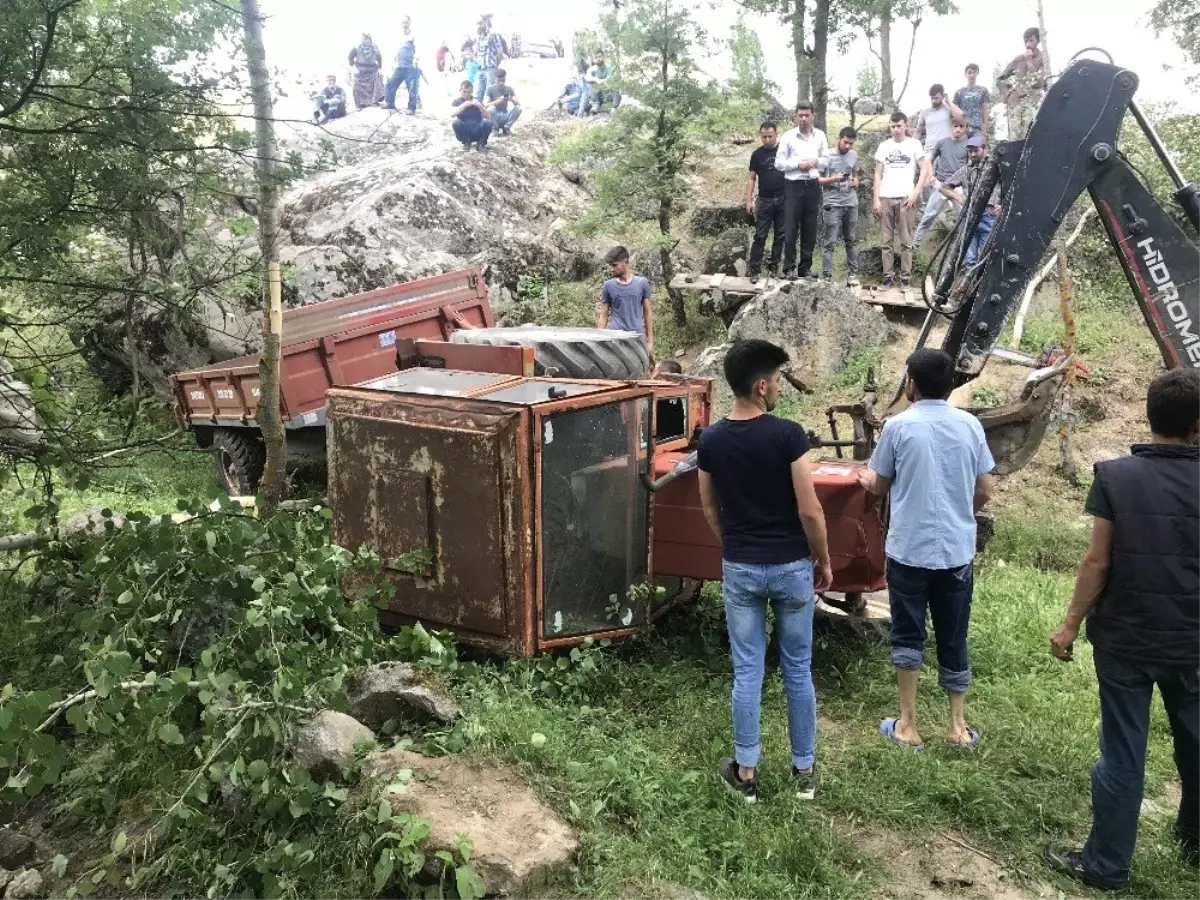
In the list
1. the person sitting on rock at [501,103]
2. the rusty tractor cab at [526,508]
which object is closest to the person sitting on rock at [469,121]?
the person sitting on rock at [501,103]

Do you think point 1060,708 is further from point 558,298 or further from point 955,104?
point 558,298

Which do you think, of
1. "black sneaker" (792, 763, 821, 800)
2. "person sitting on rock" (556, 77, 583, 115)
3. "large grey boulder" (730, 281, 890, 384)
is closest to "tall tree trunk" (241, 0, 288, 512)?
"black sneaker" (792, 763, 821, 800)

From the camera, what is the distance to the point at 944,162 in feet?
37.9

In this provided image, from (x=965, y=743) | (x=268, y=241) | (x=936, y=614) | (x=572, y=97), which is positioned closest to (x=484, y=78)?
(x=572, y=97)

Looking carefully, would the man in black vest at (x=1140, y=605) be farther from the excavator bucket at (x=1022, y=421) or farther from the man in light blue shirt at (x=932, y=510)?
the excavator bucket at (x=1022, y=421)

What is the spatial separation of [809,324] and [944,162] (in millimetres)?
3150

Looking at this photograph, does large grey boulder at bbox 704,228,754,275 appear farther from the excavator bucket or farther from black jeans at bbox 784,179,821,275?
the excavator bucket

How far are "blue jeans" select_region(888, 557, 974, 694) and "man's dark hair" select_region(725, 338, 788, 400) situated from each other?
110 cm

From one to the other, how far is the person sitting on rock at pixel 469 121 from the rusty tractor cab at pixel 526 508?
13.8 meters

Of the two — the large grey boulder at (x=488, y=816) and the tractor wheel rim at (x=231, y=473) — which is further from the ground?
the large grey boulder at (x=488, y=816)

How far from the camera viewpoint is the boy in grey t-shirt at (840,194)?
35.4 ft

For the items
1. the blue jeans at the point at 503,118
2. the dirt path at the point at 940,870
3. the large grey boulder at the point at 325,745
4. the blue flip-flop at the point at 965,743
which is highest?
the blue jeans at the point at 503,118

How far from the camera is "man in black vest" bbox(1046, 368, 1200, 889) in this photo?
3.06 meters

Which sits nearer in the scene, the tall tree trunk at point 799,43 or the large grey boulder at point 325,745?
the large grey boulder at point 325,745
